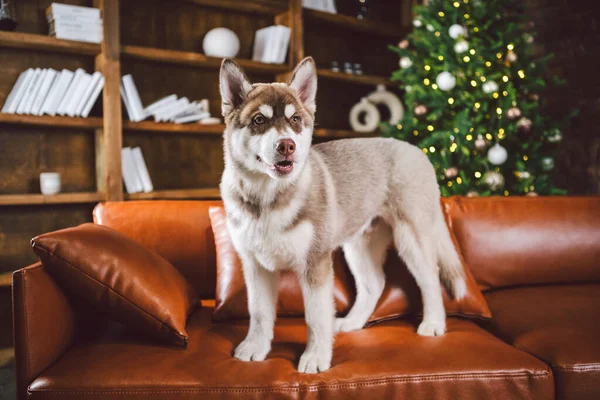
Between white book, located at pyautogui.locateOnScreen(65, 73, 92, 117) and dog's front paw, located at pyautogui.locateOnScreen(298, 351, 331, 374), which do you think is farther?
white book, located at pyautogui.locateOnScreen(65, 73, 92, 117)

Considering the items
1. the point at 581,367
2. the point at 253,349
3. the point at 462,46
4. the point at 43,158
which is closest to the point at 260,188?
the point at 253,349

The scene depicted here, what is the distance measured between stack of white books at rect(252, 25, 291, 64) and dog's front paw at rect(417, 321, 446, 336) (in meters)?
2.38

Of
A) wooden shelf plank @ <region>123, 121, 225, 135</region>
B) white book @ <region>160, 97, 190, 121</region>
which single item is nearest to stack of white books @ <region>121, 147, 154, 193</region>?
wooden shelf plank @ <region>123, 121, 225, 135</region>

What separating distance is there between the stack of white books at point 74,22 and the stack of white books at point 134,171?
0.67 meters

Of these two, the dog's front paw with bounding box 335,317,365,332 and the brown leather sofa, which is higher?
the brown leather sofa

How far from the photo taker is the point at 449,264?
182cm

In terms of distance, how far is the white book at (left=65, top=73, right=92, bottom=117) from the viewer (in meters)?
2.81

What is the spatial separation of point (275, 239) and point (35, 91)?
78.9 inches

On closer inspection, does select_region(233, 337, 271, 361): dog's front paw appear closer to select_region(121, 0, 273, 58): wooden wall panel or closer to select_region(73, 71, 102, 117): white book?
select_region(73, 71, 102, 117): white book

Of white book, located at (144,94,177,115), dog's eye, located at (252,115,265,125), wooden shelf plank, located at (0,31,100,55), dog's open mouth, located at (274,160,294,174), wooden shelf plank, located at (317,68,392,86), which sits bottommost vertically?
dog's open mouth, located at (274,160,294,174)

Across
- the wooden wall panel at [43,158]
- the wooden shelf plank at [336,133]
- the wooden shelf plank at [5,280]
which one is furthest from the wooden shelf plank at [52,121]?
the wooden shelf plank at [336,133]

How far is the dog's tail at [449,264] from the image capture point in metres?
1.80

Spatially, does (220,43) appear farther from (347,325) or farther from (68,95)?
(347,325)

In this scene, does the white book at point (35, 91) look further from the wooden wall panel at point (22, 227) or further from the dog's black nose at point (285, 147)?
the dog's black nose at point (285, 147)
